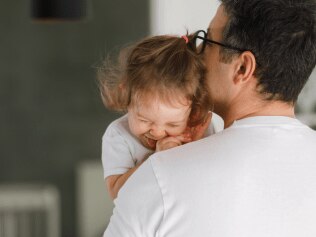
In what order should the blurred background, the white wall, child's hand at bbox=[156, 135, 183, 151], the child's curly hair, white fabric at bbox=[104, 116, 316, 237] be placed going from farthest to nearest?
the blurred background → the white wall → child's hand at bbox=[156, 135, 183, 151] → the child's curly hair → white fabric at bbox=[104, 116, 316, 237]

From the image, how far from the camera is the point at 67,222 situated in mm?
5504

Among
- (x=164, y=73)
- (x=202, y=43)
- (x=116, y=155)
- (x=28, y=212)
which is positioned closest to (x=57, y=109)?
(x=28, y=212)

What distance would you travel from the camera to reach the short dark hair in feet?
4.70

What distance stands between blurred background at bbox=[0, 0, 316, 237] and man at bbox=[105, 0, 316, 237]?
3.58 m

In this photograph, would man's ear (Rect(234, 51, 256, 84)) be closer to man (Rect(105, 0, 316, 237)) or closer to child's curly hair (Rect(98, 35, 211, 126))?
man (Rect(105, 0, 316, 237))

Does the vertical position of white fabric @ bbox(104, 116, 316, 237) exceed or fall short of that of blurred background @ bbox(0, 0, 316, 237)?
it exceeds it

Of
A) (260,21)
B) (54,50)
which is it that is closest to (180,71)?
(260,21)

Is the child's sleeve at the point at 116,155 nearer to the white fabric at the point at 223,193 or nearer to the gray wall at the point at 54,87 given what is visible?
the white fabric at the point at 223,193

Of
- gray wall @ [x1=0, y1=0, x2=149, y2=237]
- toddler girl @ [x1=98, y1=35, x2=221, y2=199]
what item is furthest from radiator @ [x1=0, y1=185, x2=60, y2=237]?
toddler girl @ [x1=98, y1=35, x2=221, y2=199]

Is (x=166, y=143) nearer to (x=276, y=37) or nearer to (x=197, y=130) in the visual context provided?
(x=197, y=130)

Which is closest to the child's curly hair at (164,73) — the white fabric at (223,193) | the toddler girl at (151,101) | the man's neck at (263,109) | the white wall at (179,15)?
the toddler girl at (151,101)

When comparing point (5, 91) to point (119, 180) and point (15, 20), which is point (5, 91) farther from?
point (119, 180)

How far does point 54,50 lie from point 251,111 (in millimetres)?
3896

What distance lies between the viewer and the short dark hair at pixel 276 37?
56.4 inches
